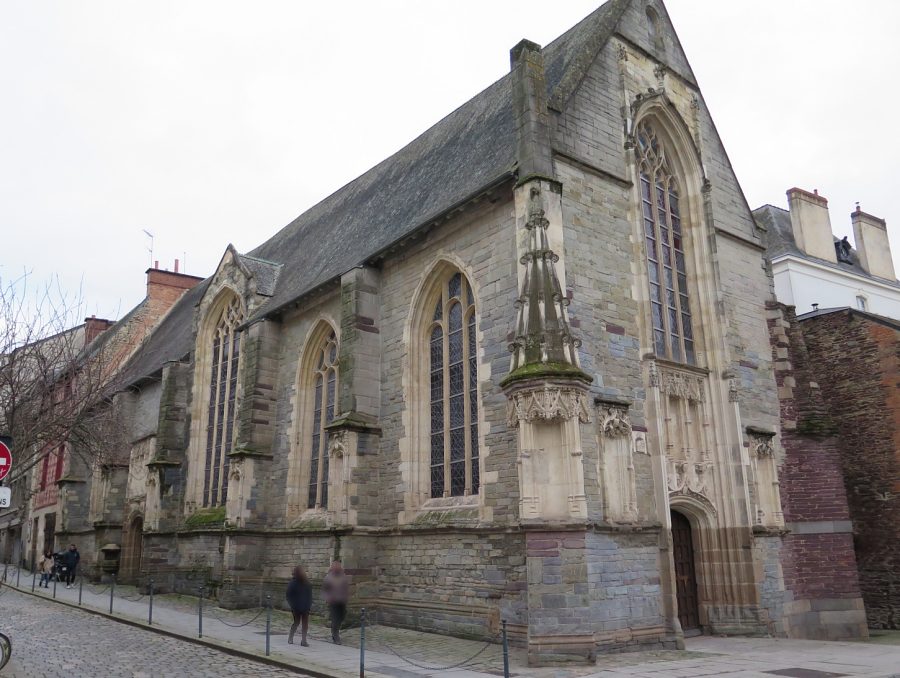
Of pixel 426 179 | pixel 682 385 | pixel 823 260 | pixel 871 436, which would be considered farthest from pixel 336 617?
pixel 823 260

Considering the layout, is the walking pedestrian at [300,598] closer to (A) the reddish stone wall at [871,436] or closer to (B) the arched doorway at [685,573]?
(B) the arched doorway at [685,573]

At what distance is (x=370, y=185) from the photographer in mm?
24438

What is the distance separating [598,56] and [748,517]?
9.98 meters

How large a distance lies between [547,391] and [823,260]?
2149cm

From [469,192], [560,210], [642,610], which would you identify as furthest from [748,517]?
[469,192]

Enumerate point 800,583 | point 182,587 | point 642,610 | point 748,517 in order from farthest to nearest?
point 182,587 < point 800,583 < point 748,517 < point 642,610

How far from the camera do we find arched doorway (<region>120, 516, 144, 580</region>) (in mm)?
27173

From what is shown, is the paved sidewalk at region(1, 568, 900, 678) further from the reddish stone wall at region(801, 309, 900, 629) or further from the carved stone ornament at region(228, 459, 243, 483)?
the carved stone ornament at region(228, 459, 243, 483)

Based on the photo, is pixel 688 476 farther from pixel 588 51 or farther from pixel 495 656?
pixel 588 51

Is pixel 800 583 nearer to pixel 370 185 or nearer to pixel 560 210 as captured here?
pixel 560 210

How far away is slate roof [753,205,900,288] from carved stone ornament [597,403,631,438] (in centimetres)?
1683

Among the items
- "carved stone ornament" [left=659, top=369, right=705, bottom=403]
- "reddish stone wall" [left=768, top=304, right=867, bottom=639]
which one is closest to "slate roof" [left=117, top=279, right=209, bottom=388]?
"carved stone ornament" [left=659, top=369, right=705, bottom=403]

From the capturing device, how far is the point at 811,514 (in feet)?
54.2

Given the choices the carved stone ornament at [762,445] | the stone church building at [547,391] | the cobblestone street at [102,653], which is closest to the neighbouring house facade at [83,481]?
the cobblestone street at [102,653]
